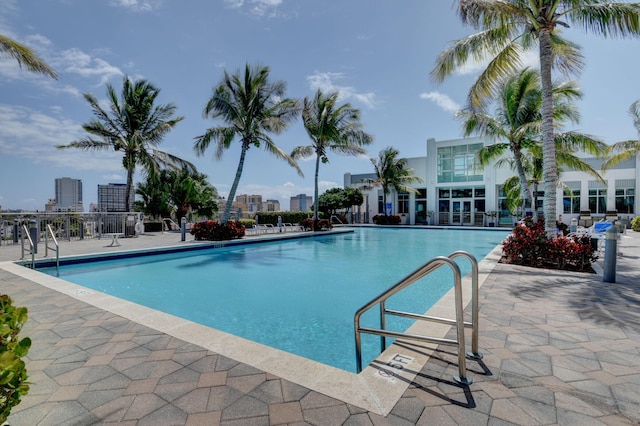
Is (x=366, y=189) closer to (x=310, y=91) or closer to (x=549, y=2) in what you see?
(x=310, y=91)

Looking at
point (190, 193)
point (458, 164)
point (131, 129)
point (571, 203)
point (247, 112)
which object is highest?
point (131, 129)

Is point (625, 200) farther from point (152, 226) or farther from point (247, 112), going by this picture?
point (152, 226)

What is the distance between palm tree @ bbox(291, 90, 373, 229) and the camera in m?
18.0

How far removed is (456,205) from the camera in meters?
26.3

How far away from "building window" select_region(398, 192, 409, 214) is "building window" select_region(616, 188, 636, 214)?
14.2m

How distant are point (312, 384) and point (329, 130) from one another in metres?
16.9

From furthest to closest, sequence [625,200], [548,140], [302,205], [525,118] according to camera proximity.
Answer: [302,205] < [625,200] < [525,118] < [548,140]

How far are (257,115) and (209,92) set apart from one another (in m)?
2.35

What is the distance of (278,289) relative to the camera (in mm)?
6676

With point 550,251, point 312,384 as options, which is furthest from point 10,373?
point 550,251

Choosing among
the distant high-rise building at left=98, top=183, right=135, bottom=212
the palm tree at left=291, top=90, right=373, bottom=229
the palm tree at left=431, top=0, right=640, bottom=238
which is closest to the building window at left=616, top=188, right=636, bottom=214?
the palm tree at left=431, top=0, right=640, bottom=238

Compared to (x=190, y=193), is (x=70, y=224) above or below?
below

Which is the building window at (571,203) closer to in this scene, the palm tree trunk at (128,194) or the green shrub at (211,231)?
the green shrub at (211,231)

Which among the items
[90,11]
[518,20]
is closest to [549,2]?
[518,20]
